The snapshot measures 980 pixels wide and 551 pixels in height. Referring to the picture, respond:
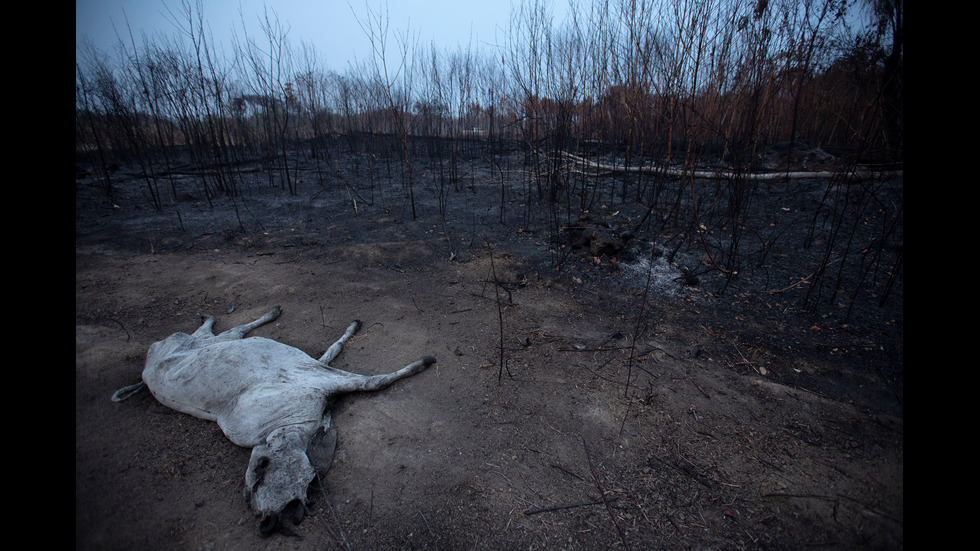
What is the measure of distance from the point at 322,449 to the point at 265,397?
46 cm

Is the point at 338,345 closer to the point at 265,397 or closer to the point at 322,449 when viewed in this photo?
the point at 265,397

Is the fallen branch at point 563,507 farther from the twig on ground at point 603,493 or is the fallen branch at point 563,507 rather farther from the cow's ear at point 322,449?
the cow's ear at point 322,449

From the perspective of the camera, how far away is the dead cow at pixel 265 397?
61.8 inches

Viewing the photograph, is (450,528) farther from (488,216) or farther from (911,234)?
(488,216)

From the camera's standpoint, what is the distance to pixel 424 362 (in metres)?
2.54

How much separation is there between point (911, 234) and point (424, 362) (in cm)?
237

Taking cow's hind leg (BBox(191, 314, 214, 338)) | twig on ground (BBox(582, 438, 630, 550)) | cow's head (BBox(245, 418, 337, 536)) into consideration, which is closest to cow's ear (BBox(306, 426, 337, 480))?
cow's head (BBox(245, 418, 337, 536))

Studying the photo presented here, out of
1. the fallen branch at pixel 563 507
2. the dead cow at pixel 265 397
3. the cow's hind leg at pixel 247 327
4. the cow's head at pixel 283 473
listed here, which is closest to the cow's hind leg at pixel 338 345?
the dead cow at pixel 265 397

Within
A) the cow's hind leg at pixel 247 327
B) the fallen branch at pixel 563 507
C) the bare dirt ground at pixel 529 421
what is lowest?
the fallen branch at pixel 563 507

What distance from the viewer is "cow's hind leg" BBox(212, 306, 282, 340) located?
8.91ft

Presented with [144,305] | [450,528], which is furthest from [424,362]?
[144,305]

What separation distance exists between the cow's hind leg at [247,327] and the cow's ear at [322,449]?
142cm

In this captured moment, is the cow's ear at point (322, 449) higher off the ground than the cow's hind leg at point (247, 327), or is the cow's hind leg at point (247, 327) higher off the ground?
the cow's hind leg at point (247, 327)

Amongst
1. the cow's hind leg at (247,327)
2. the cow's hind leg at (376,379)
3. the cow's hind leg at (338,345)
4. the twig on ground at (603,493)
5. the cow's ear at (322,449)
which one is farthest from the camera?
the cow's hind leg at (247,327)
